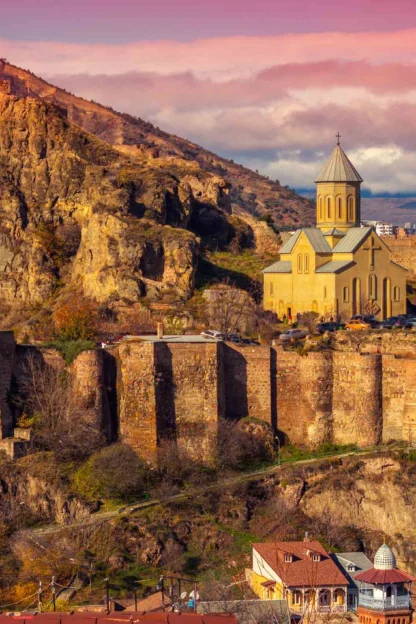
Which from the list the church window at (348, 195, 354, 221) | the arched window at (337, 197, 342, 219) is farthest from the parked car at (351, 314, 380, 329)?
the arched window at (337, 197, 342, 219)

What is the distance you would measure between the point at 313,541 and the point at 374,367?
8972 mm

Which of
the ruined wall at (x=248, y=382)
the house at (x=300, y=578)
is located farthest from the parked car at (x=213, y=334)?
the house at (x=300, y=578)

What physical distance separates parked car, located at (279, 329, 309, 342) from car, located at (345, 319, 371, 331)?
1.93 metres

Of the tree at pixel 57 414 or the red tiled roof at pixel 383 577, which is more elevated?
the tree at pixel 57 414

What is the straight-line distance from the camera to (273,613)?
58125 mm

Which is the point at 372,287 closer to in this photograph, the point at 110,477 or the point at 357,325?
the point at 357,325

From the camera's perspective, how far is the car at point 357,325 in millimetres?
78062

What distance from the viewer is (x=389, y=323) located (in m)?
80.0

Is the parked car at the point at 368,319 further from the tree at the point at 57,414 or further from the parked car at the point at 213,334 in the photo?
the tree at the point at 57,414

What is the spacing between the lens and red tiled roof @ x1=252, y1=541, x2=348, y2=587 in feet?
200

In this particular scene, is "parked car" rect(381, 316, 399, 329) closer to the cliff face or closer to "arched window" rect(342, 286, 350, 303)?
"arched window" rect(342, 286, 350, 303)

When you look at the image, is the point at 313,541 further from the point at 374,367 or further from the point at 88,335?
the point at 88,335

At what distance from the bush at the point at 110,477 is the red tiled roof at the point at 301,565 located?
567cm

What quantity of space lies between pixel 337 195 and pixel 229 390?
20075 millimetres
